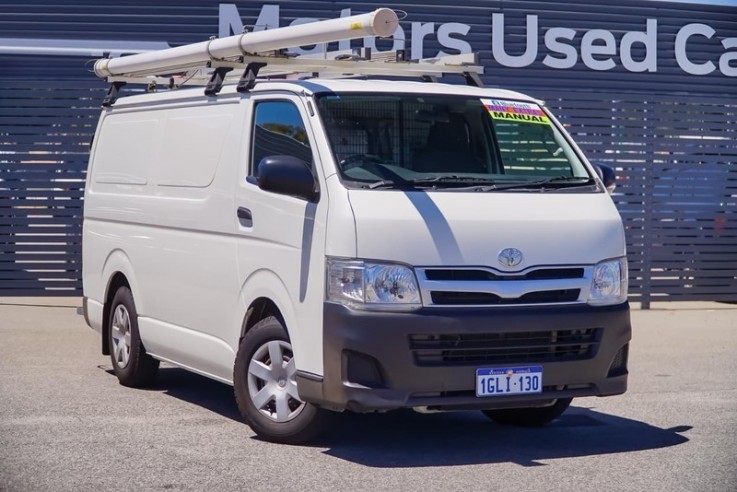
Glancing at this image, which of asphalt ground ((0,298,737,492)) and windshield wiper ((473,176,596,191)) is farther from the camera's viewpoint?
windshield wiper ((473,176,596,191))

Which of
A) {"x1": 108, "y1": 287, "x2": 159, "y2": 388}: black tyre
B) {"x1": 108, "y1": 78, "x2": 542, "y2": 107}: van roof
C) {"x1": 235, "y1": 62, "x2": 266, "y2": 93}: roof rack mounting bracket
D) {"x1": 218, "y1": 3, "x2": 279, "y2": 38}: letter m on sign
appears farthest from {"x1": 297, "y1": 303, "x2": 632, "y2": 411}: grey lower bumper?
{"x1": 218, "y1": 3, "x2": 279, "y2": 38}: letter m on sign

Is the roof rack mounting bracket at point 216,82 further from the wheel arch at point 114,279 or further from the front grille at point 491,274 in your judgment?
the front grille at point 491,274

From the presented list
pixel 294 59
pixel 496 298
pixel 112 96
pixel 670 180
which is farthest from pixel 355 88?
pixel 670 180

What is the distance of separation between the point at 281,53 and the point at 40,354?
4.24 metres

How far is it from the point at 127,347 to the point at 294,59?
2.57 meters

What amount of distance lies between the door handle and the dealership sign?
8.34m

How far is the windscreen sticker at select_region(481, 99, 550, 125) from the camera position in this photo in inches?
315

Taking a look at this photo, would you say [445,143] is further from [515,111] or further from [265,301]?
[265,301]

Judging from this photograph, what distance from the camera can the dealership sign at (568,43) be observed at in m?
15.9

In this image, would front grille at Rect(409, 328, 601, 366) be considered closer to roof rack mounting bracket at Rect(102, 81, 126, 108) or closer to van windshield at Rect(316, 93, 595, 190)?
van windshield at Rect(316, 93, 595, 190)

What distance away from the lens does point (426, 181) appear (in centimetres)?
713

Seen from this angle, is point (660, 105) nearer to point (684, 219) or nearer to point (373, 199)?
point (684, 219)

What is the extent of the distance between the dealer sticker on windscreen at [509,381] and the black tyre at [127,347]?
3.21 metres

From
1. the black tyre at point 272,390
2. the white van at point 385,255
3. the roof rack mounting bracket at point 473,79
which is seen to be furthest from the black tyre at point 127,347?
the roof rack mounting bracket at point 473,79
